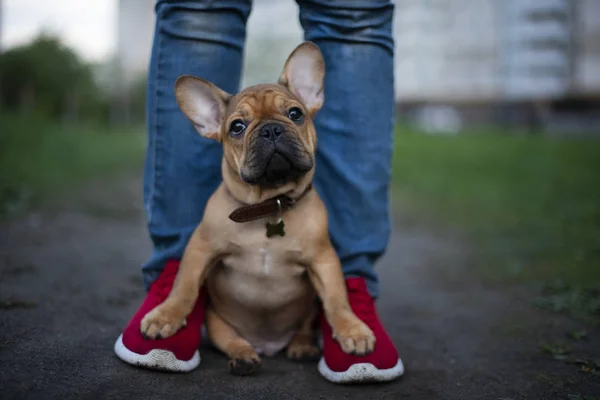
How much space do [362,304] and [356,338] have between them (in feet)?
0.56

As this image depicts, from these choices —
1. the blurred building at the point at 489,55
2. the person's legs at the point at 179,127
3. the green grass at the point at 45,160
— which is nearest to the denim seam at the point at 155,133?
the person's legs at the point at 179,127

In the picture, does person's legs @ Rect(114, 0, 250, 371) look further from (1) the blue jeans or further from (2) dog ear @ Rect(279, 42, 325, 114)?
(2) dog ear @ Rect(279, 42, 325, 114)

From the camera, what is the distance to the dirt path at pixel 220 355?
146 centimetres

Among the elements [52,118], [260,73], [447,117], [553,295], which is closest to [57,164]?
[52,118]

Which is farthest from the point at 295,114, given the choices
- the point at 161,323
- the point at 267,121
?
the point at 161,323

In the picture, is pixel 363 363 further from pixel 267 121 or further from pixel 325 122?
pixel 325 122

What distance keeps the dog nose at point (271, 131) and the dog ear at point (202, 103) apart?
0.23 m

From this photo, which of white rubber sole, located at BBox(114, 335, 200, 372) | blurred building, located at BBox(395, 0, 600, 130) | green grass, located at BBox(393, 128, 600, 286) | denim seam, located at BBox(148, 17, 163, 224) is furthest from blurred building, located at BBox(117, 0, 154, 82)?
white rubber sole, located at BBox(114, 335, 200, 372)

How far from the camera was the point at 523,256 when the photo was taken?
3299 mm

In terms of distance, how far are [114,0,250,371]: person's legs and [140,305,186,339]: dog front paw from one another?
18cm

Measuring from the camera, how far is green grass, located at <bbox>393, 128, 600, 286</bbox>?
315cm

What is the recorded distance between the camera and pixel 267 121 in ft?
5.45

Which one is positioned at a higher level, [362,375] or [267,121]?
[267,121]

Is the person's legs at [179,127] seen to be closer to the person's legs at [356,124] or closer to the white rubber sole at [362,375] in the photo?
the person's legs at [356,124]
